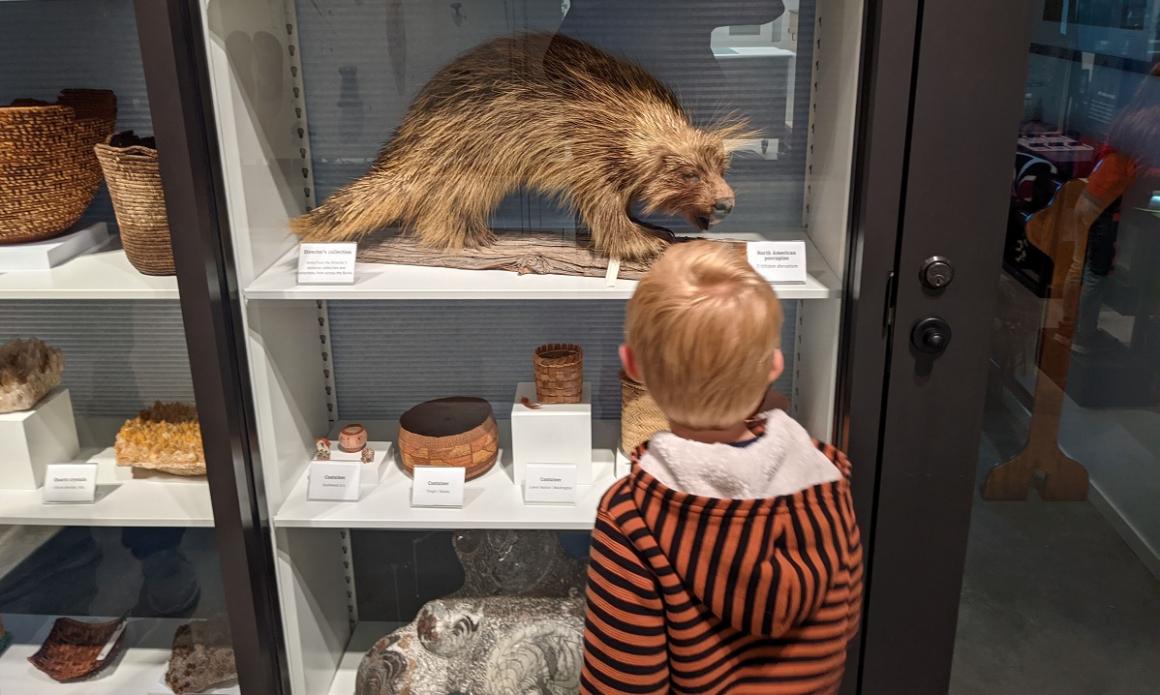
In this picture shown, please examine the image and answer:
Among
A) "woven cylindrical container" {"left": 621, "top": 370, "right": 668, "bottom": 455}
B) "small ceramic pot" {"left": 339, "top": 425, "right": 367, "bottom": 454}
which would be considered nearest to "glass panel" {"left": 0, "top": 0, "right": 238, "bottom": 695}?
"small ceramic pot" {"left": 339, "top": 425, "right": 367, "bottom": 454}

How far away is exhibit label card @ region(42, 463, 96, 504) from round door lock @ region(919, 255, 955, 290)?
1.41m

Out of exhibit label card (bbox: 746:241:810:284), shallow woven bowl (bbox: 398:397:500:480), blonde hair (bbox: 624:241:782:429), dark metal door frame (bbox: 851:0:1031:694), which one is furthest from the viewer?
shallow woven bowl (bbox: 398:397:500:480)

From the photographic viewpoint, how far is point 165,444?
1.63 metres

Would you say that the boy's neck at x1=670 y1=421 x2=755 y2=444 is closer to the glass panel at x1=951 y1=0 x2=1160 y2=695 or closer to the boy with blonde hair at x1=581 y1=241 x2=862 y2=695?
the boy with blonde hair at x1=581 y1=241 x2=862 y2=695

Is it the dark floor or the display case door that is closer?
the display case door

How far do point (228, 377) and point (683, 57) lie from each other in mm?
887

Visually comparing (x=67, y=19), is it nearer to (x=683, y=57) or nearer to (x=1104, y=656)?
(x=683, y=57)

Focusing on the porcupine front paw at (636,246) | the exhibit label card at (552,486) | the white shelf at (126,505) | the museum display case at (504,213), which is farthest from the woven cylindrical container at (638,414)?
the white shelf at (126,505)

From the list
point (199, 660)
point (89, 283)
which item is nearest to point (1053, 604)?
point (199, 660)

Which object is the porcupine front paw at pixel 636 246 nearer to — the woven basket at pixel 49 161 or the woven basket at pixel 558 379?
the woven basket at pixel 558 379

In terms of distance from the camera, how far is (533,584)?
5.57 feet

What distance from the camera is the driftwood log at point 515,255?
146cm

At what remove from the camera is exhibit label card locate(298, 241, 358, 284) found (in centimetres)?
143

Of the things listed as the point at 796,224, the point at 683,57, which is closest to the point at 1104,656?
the point at 796,224
